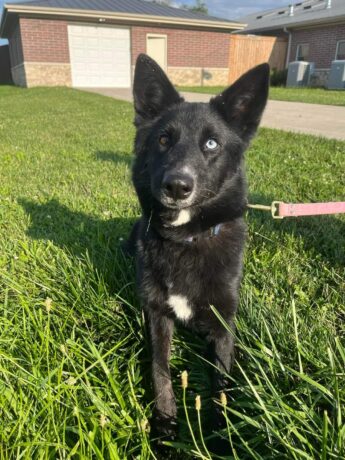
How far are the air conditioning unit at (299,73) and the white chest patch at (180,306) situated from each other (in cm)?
2239

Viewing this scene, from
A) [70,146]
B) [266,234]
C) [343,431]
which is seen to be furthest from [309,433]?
[70,146]

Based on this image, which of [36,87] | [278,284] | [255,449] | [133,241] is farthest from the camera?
[36,87]

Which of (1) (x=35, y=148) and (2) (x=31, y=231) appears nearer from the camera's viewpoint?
(2) (x=31, y=231)

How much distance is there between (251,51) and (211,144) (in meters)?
24.2

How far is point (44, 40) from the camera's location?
733 inches

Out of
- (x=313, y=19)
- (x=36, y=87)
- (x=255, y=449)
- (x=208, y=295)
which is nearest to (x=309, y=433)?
(x=255, y=449)

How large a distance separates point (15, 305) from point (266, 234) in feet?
5.90

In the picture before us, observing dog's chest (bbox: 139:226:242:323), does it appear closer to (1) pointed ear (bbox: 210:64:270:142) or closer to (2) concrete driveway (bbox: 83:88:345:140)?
(1) pointed ear (bbox: 210:64:270:142)

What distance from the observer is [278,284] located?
2.18m

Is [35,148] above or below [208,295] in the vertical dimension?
below

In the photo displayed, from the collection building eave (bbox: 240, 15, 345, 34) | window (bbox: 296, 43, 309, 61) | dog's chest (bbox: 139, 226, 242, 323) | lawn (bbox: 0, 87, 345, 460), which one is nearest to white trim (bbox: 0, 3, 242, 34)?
building eave (bbox: 240, 15, 345, 34)

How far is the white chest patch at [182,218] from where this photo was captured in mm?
1849

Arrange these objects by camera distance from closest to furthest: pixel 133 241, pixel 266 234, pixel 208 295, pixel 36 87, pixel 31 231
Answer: pixel 208 295 < pixel 133 241 < pixel 266 234 < pixel 31 231 < pixel 36 87

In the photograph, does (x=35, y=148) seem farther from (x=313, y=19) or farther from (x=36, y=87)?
(x=313, y=19)
